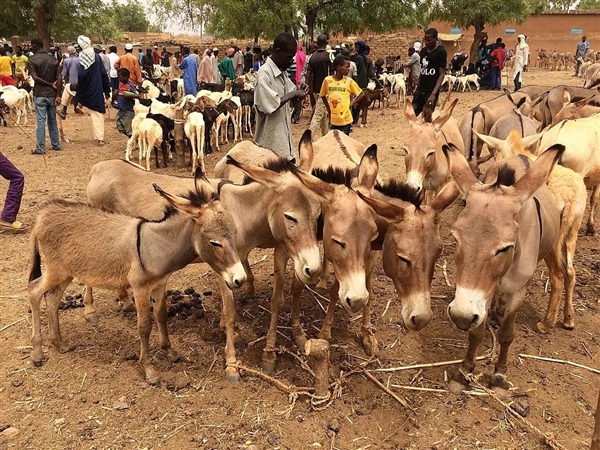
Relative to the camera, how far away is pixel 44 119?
33.7 ft

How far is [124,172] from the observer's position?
4.70 meters

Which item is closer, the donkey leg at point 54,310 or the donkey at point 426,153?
the donkey leg at point 54,310

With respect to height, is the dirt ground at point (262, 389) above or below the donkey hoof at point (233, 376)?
below

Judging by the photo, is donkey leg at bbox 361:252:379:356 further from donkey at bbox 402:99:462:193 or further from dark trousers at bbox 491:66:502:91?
dark trousers at bbox 491:66:502:91

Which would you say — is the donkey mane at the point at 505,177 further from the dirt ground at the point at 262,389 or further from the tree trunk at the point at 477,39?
the tree trunk at the point at 477,39

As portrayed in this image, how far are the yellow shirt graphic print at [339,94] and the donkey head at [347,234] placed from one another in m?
4.28

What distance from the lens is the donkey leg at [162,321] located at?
3848 millimetres

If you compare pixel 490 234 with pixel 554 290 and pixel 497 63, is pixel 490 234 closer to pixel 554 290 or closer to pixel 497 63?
pixel 554 290

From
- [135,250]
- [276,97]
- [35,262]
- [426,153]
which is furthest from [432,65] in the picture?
[35,262]

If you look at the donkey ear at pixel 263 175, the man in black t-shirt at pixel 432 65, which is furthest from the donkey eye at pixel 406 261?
the man in black t-shirt at pixel 432 65

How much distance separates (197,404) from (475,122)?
6.85 m

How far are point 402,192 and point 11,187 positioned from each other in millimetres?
5568

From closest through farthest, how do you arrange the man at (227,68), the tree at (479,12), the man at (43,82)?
the man at (43,82) < the man at (227,68) < the tree at (479,12)

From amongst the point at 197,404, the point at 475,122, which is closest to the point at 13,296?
the point at 197,404
